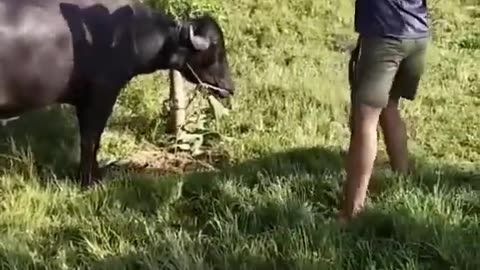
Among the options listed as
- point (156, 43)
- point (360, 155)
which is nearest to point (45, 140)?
point (156, 43)

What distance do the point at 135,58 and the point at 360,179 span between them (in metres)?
Answer: 2.28

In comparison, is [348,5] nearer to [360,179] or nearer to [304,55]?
[304,55]

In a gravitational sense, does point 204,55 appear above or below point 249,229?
above

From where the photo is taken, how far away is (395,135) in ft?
18.2

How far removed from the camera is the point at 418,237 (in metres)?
4.50

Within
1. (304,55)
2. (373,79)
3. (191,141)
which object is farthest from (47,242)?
(304,55)

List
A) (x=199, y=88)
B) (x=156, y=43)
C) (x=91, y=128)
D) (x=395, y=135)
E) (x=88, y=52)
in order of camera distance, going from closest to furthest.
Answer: (x=395, y=135)
(x=88, y=52)
(x=91, y=128)
(x=156, y=43)
(x=199, y=88)

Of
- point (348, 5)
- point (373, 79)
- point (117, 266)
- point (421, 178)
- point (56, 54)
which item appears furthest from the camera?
point (348, 5)

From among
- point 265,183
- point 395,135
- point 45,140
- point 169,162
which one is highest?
point 395,135

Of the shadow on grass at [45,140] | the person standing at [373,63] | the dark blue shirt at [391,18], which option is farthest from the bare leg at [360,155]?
the shadow on grass at [45,140]

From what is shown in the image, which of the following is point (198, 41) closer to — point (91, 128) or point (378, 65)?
point (91, 128)

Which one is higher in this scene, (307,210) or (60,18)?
(60,18)

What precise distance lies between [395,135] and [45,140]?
9.12 feet

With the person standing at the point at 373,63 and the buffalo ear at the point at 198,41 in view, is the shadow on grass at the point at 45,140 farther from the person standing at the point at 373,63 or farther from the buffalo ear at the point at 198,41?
the person standing at the point at 373,63
